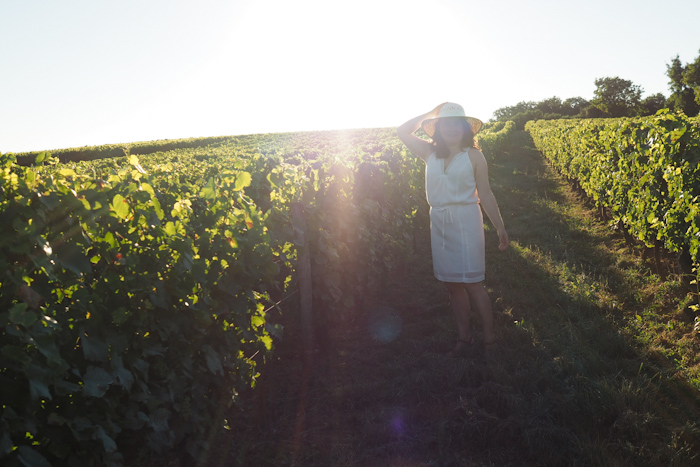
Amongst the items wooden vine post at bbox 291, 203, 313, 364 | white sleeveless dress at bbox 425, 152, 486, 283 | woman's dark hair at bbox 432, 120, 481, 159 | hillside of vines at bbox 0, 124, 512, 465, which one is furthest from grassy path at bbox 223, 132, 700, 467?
woman's dark hair at bbox 432, 120, 481, 159

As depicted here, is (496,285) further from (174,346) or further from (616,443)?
(174,346)

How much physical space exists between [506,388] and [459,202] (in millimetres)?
1508

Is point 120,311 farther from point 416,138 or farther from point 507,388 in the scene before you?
point 416,138

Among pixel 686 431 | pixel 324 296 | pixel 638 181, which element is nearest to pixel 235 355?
pixel 324 296

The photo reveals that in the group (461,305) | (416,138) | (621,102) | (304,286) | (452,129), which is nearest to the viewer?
(452,129)

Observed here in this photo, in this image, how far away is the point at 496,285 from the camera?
621 centimetres

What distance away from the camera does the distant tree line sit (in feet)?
195

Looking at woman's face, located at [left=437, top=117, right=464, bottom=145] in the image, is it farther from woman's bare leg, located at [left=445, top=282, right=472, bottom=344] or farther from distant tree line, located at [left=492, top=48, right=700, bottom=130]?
distant tree line, located at [left=492, top=48, right=700, bottom=130]

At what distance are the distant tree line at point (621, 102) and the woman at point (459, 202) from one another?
4934 centimetres

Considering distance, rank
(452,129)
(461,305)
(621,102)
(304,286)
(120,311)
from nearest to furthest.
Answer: (120,311), (452,129), (461,305), (304,286), (621,102)

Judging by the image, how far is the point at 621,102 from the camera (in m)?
79.0

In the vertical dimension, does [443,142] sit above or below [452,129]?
below

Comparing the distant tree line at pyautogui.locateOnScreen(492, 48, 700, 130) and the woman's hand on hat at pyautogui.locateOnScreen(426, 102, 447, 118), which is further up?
the distant tree line at pyautogui.locateOnScreen(492, 48, 700, 130)

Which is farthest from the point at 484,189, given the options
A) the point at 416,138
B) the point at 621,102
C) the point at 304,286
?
the point at 621,102
